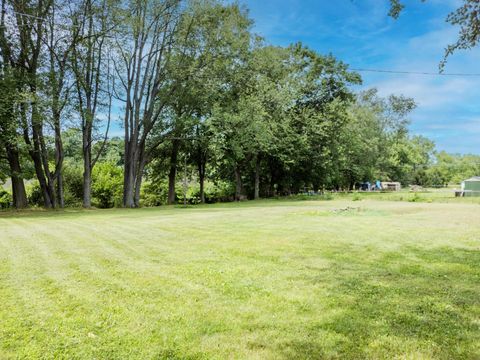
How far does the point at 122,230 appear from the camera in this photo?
368 inches

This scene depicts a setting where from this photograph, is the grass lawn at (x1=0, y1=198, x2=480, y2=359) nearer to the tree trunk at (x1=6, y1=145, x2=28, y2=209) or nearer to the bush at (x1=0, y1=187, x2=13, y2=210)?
the tree trunk at (x1=6, y1=145, x2=28, y2=209)

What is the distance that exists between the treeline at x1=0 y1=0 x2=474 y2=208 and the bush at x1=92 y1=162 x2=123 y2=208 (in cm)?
10

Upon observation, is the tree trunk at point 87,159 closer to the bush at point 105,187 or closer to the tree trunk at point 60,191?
the tree trunk at point 60,191

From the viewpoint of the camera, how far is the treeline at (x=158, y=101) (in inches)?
731

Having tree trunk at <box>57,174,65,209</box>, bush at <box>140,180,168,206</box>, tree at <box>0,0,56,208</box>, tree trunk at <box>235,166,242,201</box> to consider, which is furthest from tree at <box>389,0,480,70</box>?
bush at <box>140,180,168,206</box>

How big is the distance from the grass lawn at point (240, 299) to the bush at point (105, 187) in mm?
22285

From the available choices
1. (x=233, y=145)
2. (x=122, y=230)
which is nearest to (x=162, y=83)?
(x=233, y=145)

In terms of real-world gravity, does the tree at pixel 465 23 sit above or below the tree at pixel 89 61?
below

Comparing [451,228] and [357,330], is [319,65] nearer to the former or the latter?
[451,228]

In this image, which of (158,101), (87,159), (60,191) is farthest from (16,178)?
(158,101)

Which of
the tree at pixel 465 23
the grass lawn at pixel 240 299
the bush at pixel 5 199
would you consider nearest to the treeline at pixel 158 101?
the bush at pixel 5 199

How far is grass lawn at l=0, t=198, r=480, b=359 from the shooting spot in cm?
292

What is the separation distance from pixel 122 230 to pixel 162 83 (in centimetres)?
1698

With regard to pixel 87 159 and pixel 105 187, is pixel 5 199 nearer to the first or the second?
pixel 105 187
